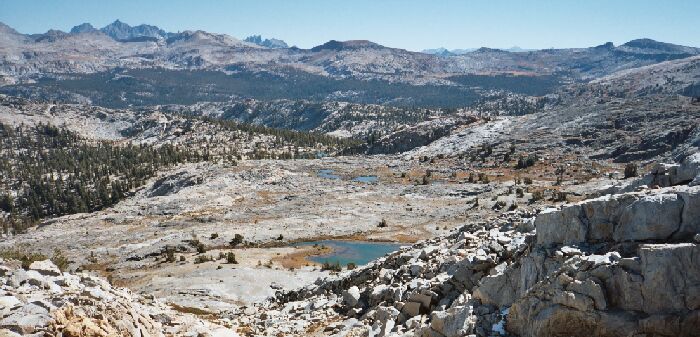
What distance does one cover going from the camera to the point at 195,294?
56.1m

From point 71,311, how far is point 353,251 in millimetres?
62585

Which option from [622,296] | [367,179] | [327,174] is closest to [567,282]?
[622,296]

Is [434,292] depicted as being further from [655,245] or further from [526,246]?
[655,245]

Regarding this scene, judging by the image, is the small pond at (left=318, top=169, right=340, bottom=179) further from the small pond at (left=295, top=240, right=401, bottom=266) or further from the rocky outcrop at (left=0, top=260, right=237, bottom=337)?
the rocky outcrop at (left=0, top=260, right=237, bottom=337)

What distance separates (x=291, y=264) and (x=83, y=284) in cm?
4312

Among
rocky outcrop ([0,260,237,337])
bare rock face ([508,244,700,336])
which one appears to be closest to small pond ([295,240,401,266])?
rocky outcrop ([0,260,237,337])

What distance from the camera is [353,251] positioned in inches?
3420

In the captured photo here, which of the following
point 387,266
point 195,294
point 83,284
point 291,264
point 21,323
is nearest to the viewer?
point 21,323

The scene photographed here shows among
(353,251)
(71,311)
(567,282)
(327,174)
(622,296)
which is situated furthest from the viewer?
(327,174)

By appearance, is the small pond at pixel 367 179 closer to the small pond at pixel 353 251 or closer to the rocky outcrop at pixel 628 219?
the small pond at pixel 353 251

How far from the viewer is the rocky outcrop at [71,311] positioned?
80.7 feet

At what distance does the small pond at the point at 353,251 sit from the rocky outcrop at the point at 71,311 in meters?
44.8

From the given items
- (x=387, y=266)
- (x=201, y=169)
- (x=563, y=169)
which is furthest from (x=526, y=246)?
(x=201, y=169)

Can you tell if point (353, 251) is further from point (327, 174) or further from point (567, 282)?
point (327, 174)
